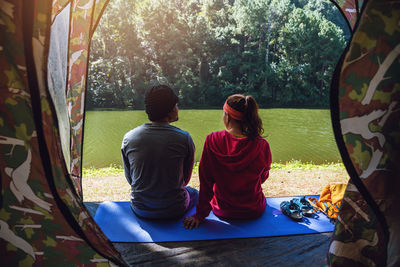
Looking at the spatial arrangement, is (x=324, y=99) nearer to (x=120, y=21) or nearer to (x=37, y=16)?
(x=120, y=21)

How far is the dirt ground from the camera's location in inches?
111

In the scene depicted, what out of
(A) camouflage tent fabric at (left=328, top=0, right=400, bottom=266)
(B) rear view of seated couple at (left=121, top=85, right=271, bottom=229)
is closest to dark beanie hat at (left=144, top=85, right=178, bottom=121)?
(B) rear view of seated couple at (left=121, top=85, right=271, bottom=229)

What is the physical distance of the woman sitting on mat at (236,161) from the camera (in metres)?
1.63

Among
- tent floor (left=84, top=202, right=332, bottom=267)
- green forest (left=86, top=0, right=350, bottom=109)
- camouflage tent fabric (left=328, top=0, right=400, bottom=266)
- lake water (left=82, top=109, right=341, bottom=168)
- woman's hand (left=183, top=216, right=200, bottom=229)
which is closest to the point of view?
camouflage tent fabric (left=328, top=0, right=400, bottom=266)

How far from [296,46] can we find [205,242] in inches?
718

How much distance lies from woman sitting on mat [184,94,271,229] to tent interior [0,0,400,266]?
0.66 m

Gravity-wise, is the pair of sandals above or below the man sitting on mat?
below

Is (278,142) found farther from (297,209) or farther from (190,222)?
(190,222)

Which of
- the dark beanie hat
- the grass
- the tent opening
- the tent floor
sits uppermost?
the tent opening

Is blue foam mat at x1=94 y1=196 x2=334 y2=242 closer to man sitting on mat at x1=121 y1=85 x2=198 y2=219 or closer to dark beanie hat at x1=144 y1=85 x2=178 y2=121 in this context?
man sitting on mat at x1=121 y1=85 x2=198 y2=219

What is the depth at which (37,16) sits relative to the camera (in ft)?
3.00

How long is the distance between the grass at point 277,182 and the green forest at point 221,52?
1357 centimetres

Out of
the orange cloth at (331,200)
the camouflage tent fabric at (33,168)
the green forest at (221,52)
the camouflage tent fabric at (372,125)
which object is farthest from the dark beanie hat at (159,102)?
the green forest at (221,52)

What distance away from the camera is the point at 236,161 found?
1686 mm
